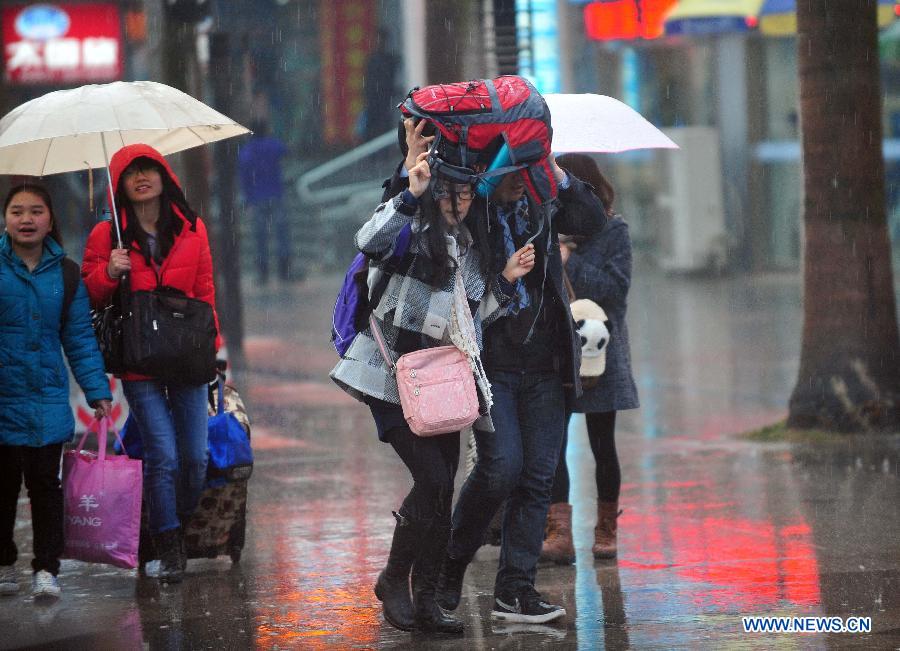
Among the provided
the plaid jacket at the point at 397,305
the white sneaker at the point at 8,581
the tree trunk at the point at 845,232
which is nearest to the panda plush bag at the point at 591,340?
the plaid jacket at the point at 397,305

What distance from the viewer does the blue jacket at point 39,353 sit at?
6051 mm

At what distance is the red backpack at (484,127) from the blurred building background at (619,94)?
13015mm

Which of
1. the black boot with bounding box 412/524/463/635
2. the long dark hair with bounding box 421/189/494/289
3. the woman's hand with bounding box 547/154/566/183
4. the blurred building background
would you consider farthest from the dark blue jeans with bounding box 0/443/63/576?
the blurred building background

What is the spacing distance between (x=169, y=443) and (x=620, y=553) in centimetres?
192

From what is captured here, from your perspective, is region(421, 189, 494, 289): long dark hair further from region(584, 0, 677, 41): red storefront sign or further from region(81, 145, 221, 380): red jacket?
region(584, 0, 677, 41): red storefront sign

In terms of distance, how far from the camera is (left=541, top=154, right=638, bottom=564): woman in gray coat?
255 inches

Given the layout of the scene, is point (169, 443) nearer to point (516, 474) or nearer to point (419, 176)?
point (516, 474)

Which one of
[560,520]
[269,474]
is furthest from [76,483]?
[269,474]

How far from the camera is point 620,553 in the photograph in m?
6.66

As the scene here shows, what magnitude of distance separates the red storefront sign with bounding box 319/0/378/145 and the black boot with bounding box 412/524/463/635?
17189 mm

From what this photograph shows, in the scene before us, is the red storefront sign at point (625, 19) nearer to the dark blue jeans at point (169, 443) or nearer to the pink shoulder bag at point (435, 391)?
the dark blue jeans at point (169, 443)

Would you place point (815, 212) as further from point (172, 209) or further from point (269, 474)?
point (172, 209)

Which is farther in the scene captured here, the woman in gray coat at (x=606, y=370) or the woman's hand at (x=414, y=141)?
the woman in gray coat at (x=606, y=370)

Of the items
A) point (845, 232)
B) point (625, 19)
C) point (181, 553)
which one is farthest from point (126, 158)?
point (625, 19)
